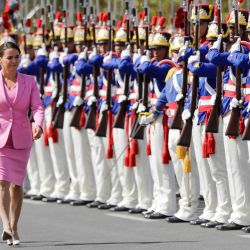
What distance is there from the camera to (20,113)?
12.3 metres

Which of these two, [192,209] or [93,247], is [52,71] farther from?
[93,247]

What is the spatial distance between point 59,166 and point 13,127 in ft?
17.5

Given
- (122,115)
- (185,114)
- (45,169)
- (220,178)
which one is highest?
(185,114)

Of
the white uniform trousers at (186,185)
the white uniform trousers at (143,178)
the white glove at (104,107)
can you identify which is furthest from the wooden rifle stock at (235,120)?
the white glove at (104,107)

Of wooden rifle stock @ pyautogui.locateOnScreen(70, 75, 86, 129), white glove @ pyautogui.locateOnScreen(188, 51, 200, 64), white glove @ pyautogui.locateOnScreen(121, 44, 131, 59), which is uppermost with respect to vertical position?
white glove @ pyautogui.locateOnScreen(188, 51, 200, 64)

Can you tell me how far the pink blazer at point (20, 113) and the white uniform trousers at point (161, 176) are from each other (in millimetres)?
2695

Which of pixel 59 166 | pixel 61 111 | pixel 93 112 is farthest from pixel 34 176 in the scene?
pixel 93 112

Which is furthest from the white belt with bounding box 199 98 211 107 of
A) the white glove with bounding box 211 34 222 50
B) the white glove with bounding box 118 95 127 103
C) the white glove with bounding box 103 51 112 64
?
the white glove with bounding box 103 51 112 64

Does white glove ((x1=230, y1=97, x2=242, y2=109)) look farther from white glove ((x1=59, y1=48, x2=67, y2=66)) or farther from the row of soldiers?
white glove ((x1=59, y1=48, x2=67, y2=66))

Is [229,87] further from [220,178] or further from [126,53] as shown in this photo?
[126,53]

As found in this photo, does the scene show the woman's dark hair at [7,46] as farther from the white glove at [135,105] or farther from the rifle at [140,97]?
the white glove at [135,105]

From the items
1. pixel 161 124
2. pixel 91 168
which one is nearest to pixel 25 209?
pixel 91 168

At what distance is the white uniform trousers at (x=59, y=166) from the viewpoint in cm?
1738

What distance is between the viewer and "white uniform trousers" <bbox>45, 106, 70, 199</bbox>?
17383 mm
